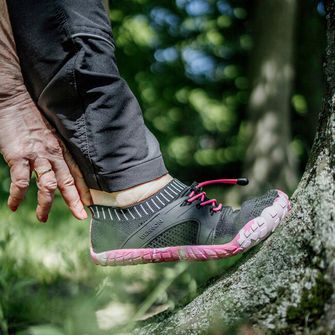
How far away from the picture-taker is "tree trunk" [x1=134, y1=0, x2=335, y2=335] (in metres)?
1.24

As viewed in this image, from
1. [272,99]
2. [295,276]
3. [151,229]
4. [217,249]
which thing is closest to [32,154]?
[151,229]

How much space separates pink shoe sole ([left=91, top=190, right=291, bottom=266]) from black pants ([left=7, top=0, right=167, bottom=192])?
0.63 feet

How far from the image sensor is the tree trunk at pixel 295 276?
1235mm

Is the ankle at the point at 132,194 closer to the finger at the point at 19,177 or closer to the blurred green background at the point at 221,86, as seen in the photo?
the finger at the point at 19,177

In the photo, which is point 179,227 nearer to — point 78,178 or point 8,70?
point 78,178

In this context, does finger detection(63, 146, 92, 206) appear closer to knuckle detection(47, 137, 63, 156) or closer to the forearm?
knuckle detection(47, 137, 63, 156)

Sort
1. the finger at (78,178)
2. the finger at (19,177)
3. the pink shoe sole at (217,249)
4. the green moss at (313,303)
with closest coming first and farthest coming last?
the green moss at (313,303), the pink shoe sole at (217,249), the finger at (19,177), the finger at (78,178)

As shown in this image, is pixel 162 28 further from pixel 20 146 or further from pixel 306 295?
pixel 306 295

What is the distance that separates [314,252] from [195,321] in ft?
1.20

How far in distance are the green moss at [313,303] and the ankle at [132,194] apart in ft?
1.87

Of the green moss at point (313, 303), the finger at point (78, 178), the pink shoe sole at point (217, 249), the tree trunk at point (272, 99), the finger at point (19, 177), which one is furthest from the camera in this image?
the tree trunk at point (272, 99)

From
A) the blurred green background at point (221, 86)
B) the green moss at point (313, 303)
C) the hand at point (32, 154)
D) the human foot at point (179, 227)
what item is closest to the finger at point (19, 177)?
the hand at point (32, 154)

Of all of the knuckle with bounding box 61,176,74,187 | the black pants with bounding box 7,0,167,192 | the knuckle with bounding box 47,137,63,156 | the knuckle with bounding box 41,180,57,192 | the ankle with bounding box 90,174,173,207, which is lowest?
the ankle with bounding box 90,174,173,207

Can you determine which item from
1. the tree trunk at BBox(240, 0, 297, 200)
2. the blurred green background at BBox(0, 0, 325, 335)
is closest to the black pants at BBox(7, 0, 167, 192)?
the blurred green background at BBox(0, 0, 325, 335)
